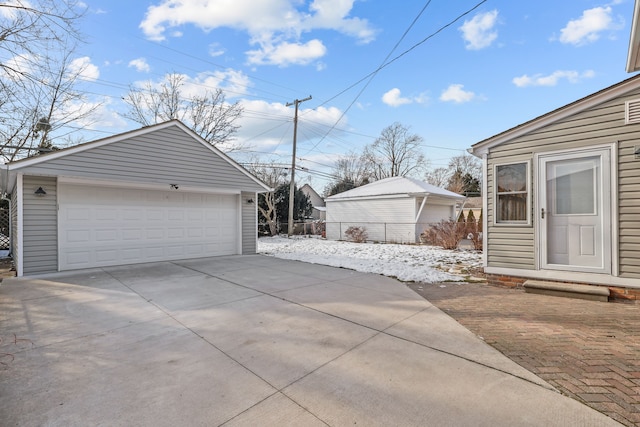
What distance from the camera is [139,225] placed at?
8.55 meters

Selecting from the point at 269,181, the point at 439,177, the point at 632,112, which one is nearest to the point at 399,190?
the point at 632,112

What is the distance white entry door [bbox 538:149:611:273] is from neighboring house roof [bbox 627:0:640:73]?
1234 millimetres

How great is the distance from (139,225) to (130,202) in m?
0.69

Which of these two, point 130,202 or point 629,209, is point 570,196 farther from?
point 130,202

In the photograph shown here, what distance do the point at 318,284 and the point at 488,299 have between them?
3.03 m

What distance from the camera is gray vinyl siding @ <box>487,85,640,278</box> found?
181 inches

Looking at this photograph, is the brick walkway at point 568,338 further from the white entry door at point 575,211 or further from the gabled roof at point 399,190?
the gabled roof at point 399,190

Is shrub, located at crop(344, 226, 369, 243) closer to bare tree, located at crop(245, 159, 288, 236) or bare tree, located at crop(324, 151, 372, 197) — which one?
bare tree, located at crop(245, 159, 288, 236)

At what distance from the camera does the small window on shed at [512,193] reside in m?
5.59

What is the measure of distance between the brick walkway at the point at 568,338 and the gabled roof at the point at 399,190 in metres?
10.3

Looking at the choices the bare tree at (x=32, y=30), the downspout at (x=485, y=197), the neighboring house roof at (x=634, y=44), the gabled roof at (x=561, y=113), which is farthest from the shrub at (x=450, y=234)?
the bare tree at (x=32, y=30)

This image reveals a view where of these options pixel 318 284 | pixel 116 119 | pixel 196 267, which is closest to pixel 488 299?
pixel 318 284

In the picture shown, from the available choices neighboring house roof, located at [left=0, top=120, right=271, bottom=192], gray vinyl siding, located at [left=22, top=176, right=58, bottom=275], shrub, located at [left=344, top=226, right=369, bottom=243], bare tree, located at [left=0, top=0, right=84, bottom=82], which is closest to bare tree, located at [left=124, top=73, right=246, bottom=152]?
shrub, located at [left=344, top=226, right=369, bottom=243]

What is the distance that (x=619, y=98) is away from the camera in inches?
185
